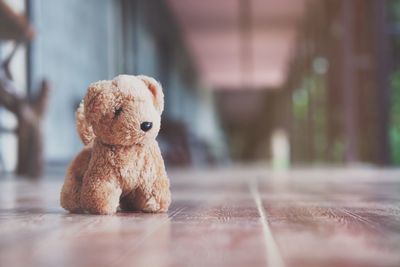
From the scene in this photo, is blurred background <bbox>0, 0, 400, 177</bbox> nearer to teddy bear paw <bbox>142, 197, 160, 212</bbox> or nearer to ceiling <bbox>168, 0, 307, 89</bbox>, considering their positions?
ceiling <bbox>168, 0, 307, 89</bbox>

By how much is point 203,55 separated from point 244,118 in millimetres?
14930

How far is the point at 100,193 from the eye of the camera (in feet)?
4.33

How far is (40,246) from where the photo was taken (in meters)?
0.85

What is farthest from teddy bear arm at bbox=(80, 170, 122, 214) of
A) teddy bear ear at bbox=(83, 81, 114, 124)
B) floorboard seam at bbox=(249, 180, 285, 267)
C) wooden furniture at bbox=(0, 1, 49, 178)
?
wooden furniture at bbox=(0, 1, 49, 178)

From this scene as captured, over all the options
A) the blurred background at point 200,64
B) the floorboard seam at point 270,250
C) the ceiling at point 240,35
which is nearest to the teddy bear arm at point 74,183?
the floorboard seam at point 270,250

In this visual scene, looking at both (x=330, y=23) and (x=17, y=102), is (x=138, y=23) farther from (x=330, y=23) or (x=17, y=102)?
(x=17, y=102)

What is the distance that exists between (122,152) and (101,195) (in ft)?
0.34

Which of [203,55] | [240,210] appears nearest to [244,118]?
[203,55]

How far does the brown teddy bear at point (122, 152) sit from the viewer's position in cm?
131

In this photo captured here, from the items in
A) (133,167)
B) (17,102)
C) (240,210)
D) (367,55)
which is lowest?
(240,210)

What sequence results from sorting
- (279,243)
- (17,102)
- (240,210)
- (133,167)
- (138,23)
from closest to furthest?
(279,243), (133,167), (240,210), (17,102), (138,23)

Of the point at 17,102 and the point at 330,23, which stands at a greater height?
the point at 330,23

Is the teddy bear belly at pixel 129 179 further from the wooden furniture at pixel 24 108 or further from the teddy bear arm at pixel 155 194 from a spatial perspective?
the wooden furniture at pixel 24 108

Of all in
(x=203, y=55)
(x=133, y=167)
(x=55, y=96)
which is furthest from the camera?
(x=203, y=55)
